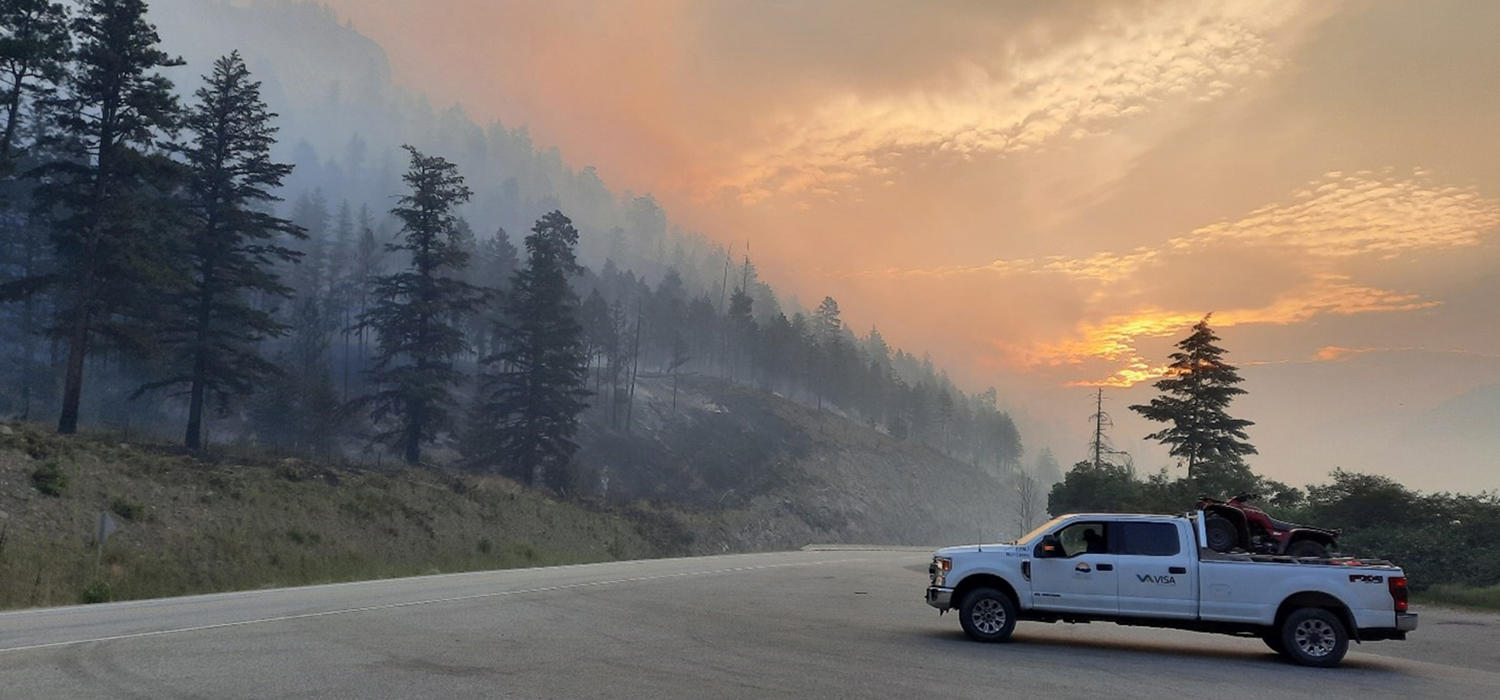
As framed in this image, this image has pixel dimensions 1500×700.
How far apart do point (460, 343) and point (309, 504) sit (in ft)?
53.1

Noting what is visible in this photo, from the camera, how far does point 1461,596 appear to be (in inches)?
867

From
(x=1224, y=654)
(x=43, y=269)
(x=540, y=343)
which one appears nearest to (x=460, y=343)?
(x=540, y=343)

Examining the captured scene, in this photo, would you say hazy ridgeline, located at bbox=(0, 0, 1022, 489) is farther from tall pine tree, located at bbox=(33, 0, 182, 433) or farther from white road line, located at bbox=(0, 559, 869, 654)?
Answer: white road line, located at bbox=(0, 559, 869, 654)

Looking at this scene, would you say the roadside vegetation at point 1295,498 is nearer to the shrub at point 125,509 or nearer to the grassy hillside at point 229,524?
the grassy hillside at point 229,524

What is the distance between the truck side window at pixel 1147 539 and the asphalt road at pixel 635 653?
155 centimetres

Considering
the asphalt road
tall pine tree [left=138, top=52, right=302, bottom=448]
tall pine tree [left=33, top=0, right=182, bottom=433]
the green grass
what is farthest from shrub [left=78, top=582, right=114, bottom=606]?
the green grass

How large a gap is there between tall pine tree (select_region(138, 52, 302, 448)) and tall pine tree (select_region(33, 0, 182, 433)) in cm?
352

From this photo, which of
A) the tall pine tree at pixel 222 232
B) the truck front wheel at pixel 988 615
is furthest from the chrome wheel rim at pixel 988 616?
the tall pine tree at pixel 222 232

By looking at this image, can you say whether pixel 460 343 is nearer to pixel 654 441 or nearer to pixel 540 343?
pixel 540 343

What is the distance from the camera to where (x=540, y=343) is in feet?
186

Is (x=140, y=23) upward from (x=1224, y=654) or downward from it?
upward

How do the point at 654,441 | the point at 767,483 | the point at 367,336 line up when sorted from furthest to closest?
the point at 367,336 → the point at 654,441 → the point at 767,483

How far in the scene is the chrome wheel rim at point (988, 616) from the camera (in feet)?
45.8

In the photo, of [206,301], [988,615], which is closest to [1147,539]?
[988,615]
